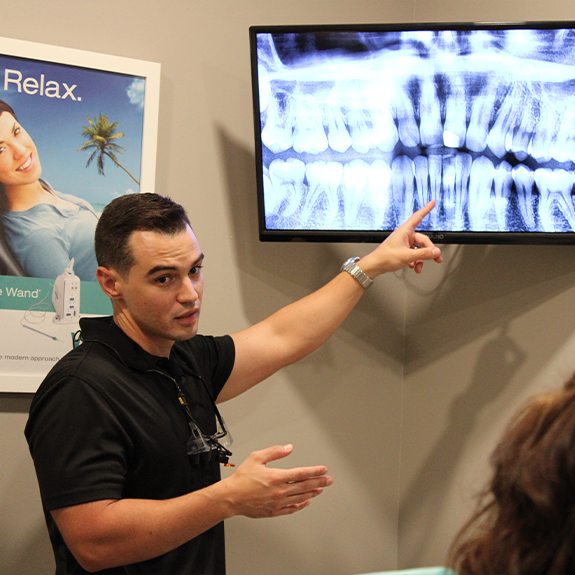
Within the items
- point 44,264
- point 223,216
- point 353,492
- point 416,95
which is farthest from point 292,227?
point 353,492

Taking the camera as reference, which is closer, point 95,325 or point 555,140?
point 95,325

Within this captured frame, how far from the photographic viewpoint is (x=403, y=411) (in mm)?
2207

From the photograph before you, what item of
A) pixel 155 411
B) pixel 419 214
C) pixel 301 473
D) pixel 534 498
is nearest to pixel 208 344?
pixel 155 411

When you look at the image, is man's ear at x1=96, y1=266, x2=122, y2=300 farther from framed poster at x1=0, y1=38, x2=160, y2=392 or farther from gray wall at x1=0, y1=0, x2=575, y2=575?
gray wall at x1=0, y1=0, x2=575, y2=575

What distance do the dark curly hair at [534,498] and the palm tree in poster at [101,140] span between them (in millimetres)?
1555

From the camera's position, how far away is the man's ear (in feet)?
4.45

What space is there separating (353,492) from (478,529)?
62.0 inches

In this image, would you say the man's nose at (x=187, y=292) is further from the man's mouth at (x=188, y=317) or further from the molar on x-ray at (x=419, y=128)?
the molar on x-ray at (x=419, y=128)

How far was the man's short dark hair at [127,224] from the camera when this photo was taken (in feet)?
4.37

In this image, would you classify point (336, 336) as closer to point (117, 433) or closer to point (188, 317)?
point (188, 317)

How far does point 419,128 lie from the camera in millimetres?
1626

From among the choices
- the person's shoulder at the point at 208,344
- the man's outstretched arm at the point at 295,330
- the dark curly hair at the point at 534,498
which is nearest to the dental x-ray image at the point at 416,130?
the man's outstretched arm at the point at 295,330

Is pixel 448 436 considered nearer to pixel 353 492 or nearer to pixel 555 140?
pixel 353 492

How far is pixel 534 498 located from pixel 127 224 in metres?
1.07
